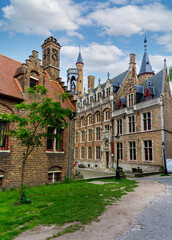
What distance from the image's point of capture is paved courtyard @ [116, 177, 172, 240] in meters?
4.68

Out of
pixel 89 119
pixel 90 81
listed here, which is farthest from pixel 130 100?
pixel 90 81

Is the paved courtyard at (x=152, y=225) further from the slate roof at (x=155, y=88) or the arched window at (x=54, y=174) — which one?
the slate roof at (x=155, y=88)

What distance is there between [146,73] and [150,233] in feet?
128

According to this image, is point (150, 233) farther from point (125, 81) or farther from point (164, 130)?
point (125, 81)

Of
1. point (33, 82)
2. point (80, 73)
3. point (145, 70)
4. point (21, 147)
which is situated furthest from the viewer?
point (80, 73)

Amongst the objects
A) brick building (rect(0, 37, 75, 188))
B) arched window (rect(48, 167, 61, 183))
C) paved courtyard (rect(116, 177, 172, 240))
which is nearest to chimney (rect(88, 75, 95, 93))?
brick building (rect(0, 37, 75, 188))

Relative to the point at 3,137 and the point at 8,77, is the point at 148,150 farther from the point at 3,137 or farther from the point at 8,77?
the point at 8,77

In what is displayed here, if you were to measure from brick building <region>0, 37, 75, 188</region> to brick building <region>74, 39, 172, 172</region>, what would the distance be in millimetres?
5255

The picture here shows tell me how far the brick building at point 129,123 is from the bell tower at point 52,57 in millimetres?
10146

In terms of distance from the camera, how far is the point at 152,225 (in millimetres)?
5398

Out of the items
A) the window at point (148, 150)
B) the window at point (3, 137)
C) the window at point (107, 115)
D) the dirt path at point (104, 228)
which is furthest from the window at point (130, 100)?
the dirt path at point (104, 228)

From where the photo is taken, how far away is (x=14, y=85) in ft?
42.5

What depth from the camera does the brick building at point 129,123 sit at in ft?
78.6

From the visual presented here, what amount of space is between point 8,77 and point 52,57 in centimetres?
662
